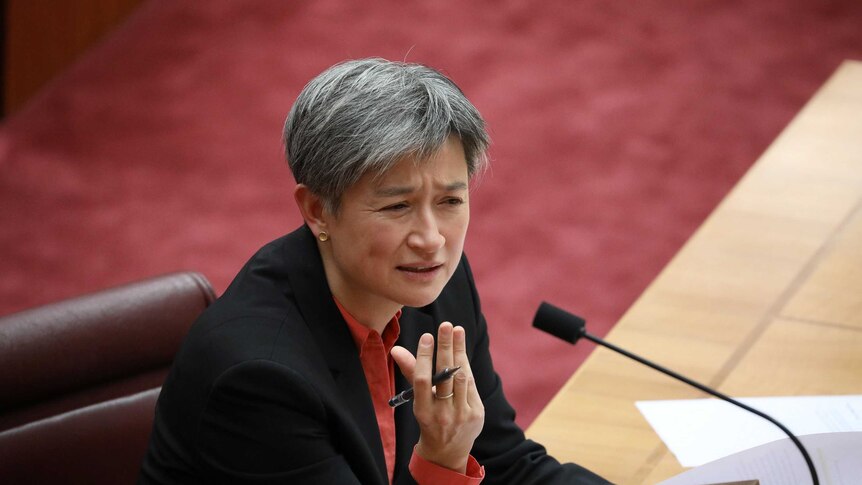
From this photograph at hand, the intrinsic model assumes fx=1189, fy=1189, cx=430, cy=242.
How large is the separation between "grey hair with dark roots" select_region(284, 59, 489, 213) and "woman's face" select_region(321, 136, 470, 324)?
2 cm

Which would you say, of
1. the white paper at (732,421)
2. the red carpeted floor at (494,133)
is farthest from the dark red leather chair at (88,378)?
the red carpeted floor at (494,133)

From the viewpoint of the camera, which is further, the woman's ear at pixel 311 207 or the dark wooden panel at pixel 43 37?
the dark wooden panel at pixel 43 37

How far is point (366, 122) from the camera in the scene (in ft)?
4.18

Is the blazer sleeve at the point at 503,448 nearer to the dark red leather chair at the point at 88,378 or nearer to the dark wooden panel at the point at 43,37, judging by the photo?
the dark red leather chair at the point at 88,378

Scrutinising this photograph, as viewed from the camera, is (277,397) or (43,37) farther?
(43,37)

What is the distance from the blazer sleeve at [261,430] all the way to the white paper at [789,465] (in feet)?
1.39

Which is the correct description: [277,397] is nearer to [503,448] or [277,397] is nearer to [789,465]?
[503,448]

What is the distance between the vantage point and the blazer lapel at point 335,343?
1.37 meters

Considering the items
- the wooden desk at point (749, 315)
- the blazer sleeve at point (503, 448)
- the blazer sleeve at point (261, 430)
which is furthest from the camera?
the wooden desk at point (749, 315)

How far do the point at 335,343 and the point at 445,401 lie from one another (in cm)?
16

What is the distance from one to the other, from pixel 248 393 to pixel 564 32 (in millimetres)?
3233

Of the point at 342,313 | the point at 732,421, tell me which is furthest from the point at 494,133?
the point at 342,313

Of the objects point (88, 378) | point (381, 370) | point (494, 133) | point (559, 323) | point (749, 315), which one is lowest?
point (88, 378)

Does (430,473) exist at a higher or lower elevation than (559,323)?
lower
